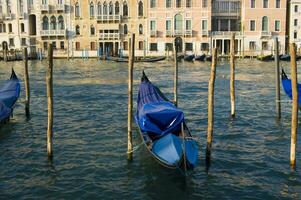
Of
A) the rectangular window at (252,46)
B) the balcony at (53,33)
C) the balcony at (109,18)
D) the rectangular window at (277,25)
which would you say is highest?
the balcony at (109,18)

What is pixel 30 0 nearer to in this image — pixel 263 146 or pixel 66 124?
pixel 66 124

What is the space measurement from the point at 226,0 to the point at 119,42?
36.2 ft

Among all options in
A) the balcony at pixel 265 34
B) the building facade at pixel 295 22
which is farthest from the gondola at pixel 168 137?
the building facade at pixel 295 22

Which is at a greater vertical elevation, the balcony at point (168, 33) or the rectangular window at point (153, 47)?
the balcony at point (168, 33)

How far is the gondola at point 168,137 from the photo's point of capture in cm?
661

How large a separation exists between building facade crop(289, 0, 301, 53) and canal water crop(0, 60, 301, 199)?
87.5 ft

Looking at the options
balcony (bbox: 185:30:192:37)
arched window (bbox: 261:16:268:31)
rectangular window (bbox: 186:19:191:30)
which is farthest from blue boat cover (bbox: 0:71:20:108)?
arched window (bbox: 261:16:268:31)

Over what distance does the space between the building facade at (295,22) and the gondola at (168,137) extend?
110ft

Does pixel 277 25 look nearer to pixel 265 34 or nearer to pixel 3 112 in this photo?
pixel 265 34

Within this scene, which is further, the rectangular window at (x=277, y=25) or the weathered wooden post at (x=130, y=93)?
the rectangular window at (x=277, y=25)

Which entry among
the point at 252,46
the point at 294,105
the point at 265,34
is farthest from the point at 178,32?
the point at 294,105

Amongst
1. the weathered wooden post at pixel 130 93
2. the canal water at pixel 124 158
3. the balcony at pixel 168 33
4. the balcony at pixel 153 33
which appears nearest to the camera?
the canal water at pixel 124 158

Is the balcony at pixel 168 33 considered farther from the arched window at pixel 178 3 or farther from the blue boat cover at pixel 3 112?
the blue boat cover at pixel 3 112

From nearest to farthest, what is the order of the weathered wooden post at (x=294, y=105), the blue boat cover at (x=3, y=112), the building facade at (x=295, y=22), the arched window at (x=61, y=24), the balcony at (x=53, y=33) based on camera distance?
the weathered wooden post at (x=294, y=105)
the blue boat cover at (x=3, y=112)
the building facade at (x=295, y=22)
the balcony at (x=53, y=33)
the arched window at (x=61, y=24)
